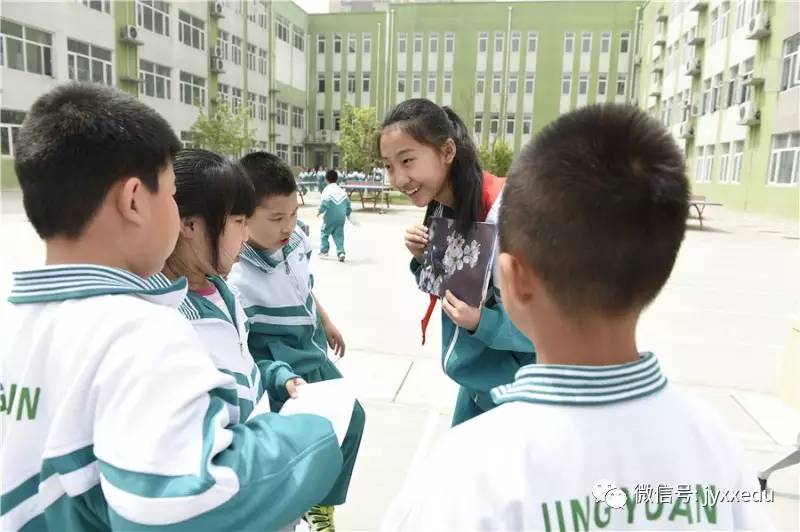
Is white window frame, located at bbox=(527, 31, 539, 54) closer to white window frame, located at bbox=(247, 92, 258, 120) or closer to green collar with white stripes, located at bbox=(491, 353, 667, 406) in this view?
white window frame, located at bbox=(247, 92, 258, 120)

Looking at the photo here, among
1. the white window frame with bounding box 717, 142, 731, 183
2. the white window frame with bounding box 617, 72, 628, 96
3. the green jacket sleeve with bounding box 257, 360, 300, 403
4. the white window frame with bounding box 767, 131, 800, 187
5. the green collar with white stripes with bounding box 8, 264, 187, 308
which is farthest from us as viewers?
the white window frame with bounding box 617, 72, 628, 96

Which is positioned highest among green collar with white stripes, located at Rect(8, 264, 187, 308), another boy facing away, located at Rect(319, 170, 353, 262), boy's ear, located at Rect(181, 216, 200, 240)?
boy's ear, located at Rect(181, 216, 200, 240)

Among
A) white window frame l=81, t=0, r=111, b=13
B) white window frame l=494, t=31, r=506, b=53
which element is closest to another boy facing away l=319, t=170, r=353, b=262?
white window frame l=81, t=0, r=111, b=13

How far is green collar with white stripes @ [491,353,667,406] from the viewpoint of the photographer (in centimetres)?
74

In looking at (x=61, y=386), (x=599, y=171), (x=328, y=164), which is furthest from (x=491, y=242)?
(x=328, y=164)

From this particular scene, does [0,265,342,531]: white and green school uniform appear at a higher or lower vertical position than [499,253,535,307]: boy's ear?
lower

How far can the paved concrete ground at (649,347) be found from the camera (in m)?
2.58

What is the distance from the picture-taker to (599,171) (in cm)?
74

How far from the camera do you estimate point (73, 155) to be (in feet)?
2.77

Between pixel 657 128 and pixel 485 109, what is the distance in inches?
1457

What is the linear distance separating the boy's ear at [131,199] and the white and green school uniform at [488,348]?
0.91m

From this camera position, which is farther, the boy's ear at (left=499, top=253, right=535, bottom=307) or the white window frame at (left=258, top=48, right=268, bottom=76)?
the white window frame at (left=258, top=48, right=268, bottom=76)

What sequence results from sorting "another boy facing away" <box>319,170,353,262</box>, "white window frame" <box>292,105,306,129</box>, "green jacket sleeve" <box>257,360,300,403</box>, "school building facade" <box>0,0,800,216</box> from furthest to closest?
"white window frame" <box>292,105,306,129</box>
"school building facade" <box>0,0,800,216</box>
"another boy facing away" <box>319,170,353,262</box>
"green jacket sleeve" <box>257,360,300,403</box>

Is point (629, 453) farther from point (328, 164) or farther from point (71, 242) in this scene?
point (328, 164)
